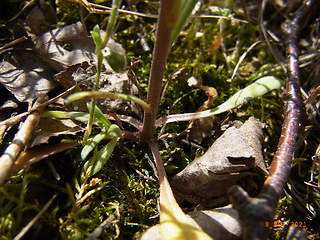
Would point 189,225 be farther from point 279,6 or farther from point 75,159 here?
point 279,6

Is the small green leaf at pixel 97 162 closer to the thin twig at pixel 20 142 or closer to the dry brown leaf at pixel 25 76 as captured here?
the thin twig at pixel 20 142

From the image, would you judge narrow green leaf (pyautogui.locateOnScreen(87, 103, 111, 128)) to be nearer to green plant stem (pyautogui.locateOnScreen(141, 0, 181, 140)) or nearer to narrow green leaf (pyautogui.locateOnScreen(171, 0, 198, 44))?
green plant stem (pyautogui.locateOnScreen(141, 0, 181, 140))

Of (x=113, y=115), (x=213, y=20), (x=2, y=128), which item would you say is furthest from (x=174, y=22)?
(x=213, y=20)

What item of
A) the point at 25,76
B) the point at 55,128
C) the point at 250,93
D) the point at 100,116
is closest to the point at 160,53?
the point at 100,116
